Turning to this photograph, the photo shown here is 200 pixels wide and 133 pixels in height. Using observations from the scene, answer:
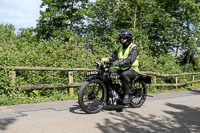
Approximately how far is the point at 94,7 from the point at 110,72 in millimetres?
33869

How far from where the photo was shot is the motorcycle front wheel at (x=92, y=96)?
17.1 ft

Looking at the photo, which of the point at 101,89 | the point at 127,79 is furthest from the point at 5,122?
the point at 127,79

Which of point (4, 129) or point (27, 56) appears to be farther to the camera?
point (27, 56)

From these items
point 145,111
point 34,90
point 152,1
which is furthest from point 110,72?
point 152,1

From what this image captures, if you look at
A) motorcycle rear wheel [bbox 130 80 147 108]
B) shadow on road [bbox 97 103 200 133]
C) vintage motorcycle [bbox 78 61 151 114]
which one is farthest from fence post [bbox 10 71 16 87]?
motorcycle rear wheel [bbox 130 80 147 108]

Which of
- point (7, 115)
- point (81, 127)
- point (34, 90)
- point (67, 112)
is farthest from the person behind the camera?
point (34, 90)

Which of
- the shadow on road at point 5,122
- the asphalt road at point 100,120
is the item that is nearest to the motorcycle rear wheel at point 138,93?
the asphalt road at point 100,120

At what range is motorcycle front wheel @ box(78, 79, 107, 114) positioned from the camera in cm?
520

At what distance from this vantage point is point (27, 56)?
323 inches

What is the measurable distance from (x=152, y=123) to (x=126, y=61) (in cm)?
158

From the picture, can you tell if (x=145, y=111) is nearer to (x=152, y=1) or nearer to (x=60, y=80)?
(x=60, y=80)

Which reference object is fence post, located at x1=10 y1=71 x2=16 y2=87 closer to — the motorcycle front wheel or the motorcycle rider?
the motorcycle front wheel

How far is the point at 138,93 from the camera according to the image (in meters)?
6.60

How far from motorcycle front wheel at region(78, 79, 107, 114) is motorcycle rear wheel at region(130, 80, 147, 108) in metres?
1.06
